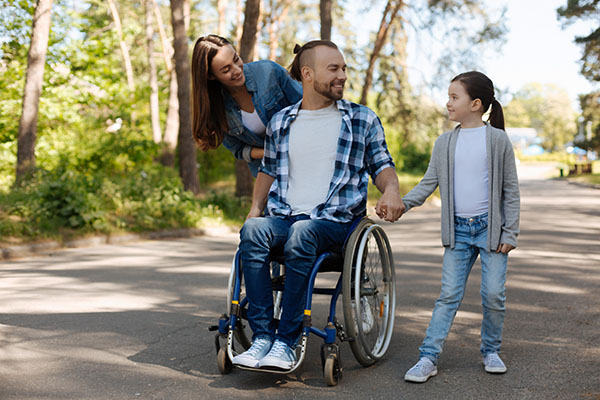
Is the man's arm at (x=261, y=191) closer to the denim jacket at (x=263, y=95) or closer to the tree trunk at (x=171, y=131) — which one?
the denim jacket at (x=263, y=95)

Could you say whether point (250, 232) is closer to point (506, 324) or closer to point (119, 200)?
point (506, 324)

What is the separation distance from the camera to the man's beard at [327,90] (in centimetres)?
402

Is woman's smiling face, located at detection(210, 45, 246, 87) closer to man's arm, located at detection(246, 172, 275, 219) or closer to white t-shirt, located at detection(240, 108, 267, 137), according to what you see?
white t-shirt, located at detection(240, 108, 267, 137)

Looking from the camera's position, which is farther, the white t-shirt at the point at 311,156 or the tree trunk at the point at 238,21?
the tree trunk at the point at 238,21

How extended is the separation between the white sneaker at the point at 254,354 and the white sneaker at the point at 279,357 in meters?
0.05

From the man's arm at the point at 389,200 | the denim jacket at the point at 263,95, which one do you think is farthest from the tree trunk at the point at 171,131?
the man's arm at the point at 389,200

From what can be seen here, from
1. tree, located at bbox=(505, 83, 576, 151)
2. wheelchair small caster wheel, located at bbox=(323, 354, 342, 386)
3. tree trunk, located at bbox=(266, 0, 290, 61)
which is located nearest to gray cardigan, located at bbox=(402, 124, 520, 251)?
wheelchair small caster wheel, located at bbox=(323, 354, 342, 386)

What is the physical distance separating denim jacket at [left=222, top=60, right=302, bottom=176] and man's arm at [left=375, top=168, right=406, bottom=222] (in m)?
0.83

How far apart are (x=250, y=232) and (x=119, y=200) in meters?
9.42

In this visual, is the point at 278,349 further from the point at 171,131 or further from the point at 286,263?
the point at 171,131

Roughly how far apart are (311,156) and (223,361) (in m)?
1.20

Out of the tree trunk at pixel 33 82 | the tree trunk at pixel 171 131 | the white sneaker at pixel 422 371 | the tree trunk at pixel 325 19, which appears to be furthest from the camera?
the tree trunk at pixel 171 131

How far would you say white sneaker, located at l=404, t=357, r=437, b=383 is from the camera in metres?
3.76

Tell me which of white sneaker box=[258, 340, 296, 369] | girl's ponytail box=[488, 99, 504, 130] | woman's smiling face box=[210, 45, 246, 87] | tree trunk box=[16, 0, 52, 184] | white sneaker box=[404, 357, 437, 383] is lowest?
white sneaker box=[404, 357, 437, 383]
